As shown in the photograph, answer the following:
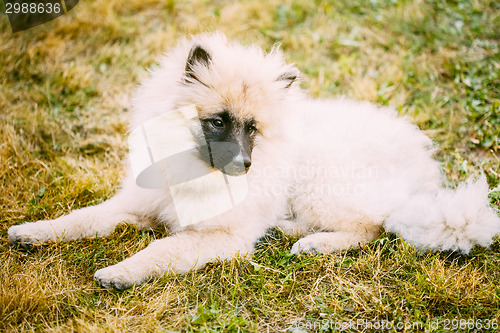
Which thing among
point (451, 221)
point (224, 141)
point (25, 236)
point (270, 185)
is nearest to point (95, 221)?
point (25, 236)

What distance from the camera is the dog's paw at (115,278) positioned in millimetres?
2102

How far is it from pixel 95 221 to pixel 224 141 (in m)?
1.00

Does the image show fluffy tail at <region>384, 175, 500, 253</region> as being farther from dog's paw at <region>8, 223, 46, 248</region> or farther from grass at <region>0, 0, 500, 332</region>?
dog's paw at <region>8, 223, 46, 248</region>

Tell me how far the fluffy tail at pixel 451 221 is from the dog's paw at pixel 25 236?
2157 millimetres

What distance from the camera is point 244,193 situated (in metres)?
2.49

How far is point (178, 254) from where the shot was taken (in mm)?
2285

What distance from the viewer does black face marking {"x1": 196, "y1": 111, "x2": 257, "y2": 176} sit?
85.7 inches

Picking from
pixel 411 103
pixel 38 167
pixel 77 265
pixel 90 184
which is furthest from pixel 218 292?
pixel 411 103

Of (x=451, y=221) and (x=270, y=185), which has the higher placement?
(x=270, y=185)

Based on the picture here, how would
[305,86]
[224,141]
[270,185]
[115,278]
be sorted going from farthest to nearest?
[305,86] < [270,185] < [224,141] < [115,278]

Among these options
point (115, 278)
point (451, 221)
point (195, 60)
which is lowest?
point (451, 221)

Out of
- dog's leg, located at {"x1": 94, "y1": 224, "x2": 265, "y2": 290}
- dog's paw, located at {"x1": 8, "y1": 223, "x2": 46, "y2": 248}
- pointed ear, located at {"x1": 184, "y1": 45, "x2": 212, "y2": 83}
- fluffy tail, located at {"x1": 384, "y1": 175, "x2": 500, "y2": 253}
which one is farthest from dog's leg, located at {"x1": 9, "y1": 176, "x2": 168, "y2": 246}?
fluffy tail, located at {"x1": 384, "y1": 175, "x2": 500, "y2": 253}

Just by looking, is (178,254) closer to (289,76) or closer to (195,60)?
(195,60)

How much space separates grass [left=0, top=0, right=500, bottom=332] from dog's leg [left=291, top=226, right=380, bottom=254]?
0.19 ft
